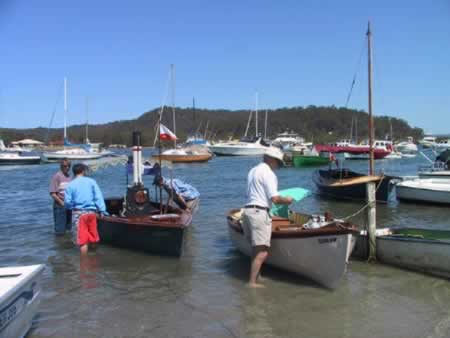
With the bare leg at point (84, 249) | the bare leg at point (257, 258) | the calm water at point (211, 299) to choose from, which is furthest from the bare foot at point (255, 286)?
the bare leg at point (84, 249)

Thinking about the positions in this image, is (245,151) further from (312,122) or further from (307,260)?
(312,122)

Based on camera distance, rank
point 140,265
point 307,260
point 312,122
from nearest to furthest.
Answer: point 307,260 → point 140,265 → point 312,122

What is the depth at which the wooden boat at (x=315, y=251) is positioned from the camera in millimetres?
7156

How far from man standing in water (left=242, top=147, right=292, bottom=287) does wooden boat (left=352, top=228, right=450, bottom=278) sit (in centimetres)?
288

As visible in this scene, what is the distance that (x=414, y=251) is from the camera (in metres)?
8.56

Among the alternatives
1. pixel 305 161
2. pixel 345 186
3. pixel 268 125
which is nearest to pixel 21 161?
pixel 305 161

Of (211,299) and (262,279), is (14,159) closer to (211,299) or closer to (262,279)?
(262,279)

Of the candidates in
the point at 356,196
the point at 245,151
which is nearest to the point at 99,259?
the point at 356,196

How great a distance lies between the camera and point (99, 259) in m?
9.95

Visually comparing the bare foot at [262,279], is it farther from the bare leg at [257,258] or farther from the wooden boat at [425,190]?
the wooden boat at [425,190]

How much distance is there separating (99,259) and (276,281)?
4.03 metres

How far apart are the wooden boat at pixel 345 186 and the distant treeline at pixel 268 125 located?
115997mm

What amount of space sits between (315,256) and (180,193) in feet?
21.5

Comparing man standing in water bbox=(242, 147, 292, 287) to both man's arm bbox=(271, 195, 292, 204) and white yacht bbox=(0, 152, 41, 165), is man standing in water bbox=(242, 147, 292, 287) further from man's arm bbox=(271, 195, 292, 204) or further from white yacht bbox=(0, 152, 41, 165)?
white yacht bbox=(0, 152, 41, 165)
